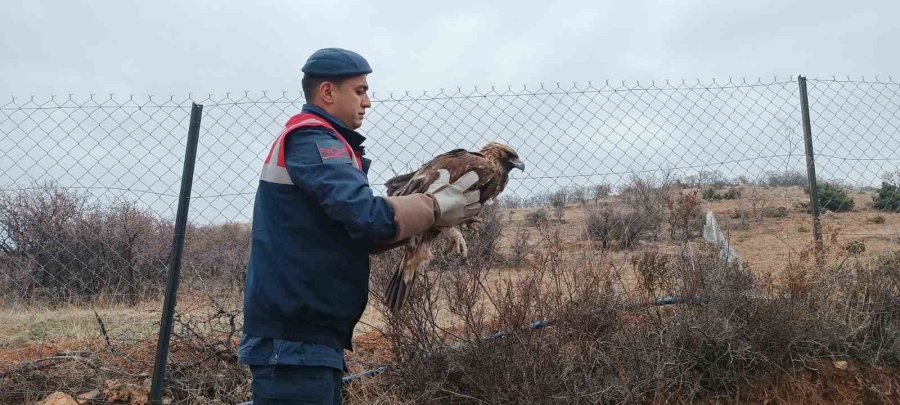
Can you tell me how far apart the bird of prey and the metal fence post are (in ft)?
7.32

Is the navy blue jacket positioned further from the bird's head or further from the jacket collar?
the bird's head

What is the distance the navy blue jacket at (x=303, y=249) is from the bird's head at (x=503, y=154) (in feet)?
2.29

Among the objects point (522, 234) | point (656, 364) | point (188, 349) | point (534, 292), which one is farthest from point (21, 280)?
point (656, 364)

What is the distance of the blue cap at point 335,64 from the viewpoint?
2.47m

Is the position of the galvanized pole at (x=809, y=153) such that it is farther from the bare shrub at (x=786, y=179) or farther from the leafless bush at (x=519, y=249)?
the leafless bush at (x=519, y=249)

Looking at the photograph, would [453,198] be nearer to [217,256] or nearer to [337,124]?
[337,124]

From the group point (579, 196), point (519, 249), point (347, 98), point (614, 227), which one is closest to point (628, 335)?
point (519, 249)

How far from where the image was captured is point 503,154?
9.46 feet

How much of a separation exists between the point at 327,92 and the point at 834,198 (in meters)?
6.63

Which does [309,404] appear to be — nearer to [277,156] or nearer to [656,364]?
[277,156]

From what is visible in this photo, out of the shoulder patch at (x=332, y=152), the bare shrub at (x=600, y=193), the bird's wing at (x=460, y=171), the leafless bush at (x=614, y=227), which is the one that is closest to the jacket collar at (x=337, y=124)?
the shoulder patch at (x=332, y=152)

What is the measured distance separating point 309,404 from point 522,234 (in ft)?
14.2

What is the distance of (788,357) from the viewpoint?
470cm

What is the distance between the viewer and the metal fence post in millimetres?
4426
